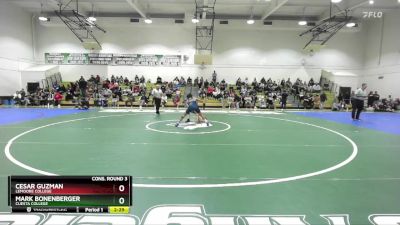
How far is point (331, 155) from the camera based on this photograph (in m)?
7.26

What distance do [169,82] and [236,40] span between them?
819 cm

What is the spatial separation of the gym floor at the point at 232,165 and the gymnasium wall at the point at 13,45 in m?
17.8

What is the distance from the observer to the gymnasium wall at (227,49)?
29.1 m

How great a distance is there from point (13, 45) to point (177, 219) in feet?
93.9

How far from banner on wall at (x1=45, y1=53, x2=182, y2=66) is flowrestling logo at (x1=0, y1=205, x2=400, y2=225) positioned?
26.5 meters

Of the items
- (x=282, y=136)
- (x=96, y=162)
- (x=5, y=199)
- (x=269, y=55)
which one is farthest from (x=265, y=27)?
(x=5, y=199)

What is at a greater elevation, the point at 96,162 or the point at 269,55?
the point at 269,55

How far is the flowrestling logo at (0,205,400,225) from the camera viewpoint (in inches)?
137

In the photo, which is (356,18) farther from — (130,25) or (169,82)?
(130,25)

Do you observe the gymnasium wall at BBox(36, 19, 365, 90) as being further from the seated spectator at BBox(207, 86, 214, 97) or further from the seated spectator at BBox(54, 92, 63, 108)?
the seated spectator at BBox(54, 92, 63, 108)
